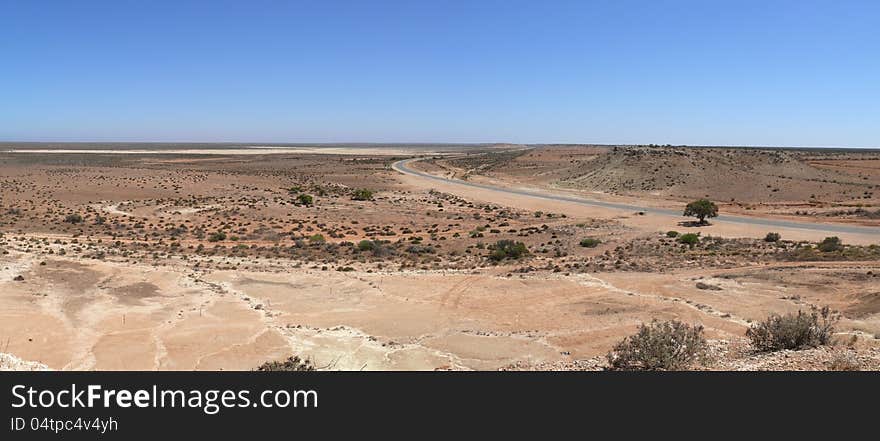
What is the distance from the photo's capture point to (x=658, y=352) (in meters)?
10.9

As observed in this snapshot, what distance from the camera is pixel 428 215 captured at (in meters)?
50.9

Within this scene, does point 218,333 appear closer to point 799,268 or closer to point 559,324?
point 559,324

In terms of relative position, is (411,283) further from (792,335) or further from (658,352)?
(792,335)

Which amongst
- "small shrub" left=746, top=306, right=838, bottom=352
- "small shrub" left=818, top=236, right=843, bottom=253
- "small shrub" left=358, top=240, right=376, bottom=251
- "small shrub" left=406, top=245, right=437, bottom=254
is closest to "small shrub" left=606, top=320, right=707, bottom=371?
"small shrub" left=746, top=306, right=838, bottom=352

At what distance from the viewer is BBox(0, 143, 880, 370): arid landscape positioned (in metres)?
15.0

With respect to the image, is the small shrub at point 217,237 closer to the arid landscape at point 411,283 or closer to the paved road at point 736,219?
the arid landscape at point 411,283

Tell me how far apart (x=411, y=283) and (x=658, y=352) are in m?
13.9

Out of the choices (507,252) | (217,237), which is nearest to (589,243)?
(507,252)

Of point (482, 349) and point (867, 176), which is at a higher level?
point (867, 176)

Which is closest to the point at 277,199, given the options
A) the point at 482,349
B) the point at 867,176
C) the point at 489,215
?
the point at 489,215

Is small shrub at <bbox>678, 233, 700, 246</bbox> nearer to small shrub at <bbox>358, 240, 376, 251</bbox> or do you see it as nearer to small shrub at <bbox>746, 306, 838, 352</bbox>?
small shrub at <bbox>358, 240, 376, 251</bbox>

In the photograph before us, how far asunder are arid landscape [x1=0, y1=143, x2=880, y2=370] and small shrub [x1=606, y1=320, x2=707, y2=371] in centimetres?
55

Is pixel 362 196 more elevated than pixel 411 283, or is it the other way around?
pixel 362 196
